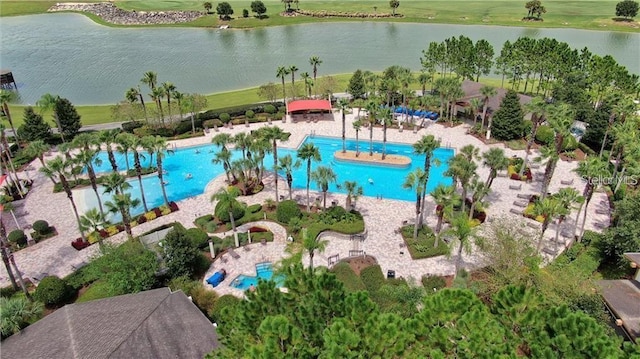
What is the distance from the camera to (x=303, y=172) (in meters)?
58.8

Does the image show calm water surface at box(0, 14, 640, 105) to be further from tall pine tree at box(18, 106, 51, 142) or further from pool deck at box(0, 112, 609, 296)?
pool deck at box(0, 112, 609, 296)

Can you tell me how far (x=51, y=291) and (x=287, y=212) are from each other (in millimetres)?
21637

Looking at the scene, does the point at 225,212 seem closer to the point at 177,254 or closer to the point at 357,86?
the point at 177,254

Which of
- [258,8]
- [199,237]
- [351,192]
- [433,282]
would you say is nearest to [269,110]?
[351,192]

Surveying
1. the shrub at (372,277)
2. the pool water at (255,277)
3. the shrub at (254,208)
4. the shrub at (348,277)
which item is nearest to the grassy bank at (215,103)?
the shrub at (254,208)

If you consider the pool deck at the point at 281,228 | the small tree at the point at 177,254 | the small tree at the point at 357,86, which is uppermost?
the small tree at the point at 357,86

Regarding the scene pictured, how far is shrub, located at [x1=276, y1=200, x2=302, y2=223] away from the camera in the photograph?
46062 millimetres

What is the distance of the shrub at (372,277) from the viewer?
118 ft

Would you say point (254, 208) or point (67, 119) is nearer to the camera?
point (254, 208)

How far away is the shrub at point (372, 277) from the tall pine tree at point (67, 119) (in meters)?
51.3

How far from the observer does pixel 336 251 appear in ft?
137

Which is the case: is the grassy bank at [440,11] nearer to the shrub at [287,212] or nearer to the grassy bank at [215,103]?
the grassy bank at [215,103]

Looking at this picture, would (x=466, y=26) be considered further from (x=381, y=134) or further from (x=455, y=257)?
(x=455, y=257)

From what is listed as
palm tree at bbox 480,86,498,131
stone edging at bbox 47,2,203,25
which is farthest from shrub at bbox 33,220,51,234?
stone edging at bbox 47,2,203,25
